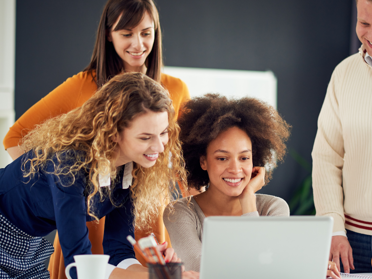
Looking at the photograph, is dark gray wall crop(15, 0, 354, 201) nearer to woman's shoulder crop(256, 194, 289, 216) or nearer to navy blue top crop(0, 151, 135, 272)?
navy blue top crop(0, 151, 135, 272)

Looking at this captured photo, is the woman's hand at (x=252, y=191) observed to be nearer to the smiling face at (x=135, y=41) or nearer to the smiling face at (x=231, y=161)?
the smiling face at (x=231, y=161)

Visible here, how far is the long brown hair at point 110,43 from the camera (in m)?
1.68

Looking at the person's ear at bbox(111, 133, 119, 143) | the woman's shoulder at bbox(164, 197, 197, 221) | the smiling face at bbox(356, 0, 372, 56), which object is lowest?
the woman's shoulder at bbox(164, 197, 197, 221)

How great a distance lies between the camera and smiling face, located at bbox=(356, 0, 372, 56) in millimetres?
1510

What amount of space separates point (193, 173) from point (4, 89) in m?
2.31

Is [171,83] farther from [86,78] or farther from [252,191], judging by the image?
[252,191]

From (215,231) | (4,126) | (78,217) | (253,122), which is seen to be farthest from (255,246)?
(4,126)

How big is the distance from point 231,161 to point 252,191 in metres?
0.16

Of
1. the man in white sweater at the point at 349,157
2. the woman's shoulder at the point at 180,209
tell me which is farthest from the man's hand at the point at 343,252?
the woman's shoulder at the point at 180,209

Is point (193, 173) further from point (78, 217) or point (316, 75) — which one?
point (316, 75)

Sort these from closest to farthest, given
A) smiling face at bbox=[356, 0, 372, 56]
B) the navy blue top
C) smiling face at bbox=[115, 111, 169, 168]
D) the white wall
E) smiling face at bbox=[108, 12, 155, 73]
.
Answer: the navy blue top < smiling face at bbox=[115, 111, 169, 168] < smiling face at bbox=[356, 0, 372, 56] < smiling face at bbox=[108, 12, 155, 73] < the white wall

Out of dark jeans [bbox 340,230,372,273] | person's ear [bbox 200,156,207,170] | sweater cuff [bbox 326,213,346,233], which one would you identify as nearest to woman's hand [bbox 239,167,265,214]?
person's ear [bbox 200,156,207,170]

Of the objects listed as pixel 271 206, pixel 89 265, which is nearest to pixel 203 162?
pixel 271 206

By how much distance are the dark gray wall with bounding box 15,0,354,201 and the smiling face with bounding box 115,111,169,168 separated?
255cm
